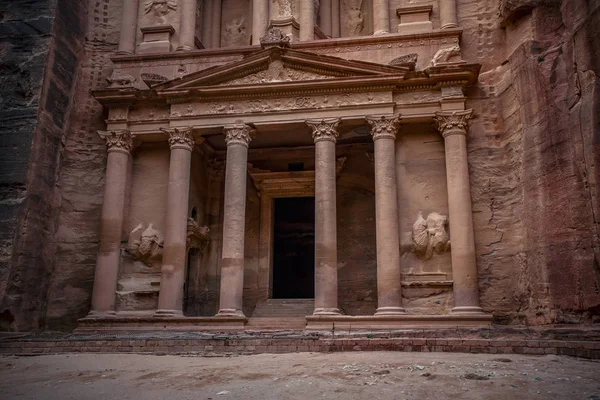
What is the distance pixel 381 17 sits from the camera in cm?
1730

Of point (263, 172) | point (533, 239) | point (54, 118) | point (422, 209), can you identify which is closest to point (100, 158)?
point (54, 118)

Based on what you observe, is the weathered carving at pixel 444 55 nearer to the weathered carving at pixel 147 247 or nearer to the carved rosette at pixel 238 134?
the carved rosette at pixel 238 134

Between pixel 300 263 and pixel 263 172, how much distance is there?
463cm

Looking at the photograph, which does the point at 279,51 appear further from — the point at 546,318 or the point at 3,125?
the point at 546,318

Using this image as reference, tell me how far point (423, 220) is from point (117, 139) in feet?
29.9

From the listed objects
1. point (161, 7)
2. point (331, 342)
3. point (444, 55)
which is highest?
point (161, 7)

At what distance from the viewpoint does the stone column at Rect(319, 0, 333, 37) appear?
1896 cm

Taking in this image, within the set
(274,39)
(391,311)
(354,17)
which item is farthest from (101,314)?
(354,17)

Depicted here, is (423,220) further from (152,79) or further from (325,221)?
(152,79)

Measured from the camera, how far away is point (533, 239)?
44.9 ft

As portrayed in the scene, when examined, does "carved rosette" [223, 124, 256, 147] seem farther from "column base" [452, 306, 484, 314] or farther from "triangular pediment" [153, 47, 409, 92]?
"column base" [452, 306, 484, 314]

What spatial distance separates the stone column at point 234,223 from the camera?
1498 cm

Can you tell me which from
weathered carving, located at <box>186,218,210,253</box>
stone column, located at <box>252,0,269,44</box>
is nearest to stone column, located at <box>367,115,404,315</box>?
stone column, located at <box>252,0,269,44</box>

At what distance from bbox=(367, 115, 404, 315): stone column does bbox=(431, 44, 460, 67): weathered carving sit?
198 centimetres
